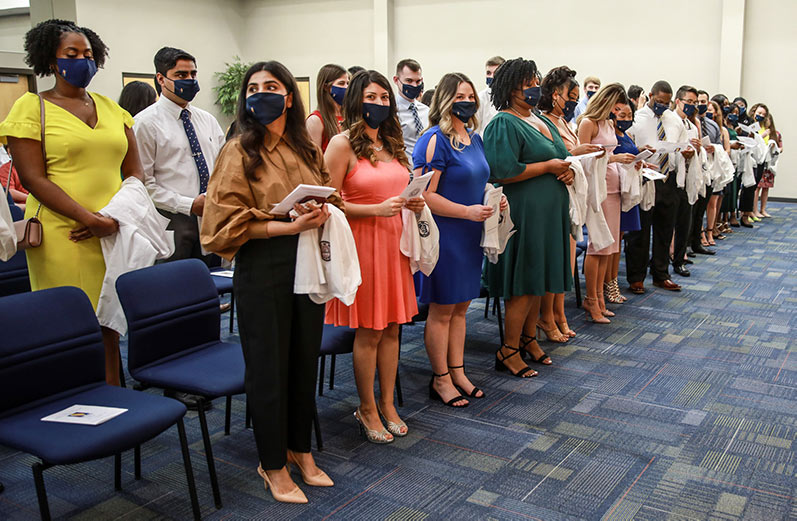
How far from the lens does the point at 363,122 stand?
311 centimetres

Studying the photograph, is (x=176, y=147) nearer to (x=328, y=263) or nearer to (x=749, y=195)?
(x=328, y=263)

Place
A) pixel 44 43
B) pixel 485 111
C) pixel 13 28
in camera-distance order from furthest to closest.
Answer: pixel 13 28 < pixel 485 111 < pixel 44 43

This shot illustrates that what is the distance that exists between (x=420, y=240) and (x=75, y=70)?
5.67 ft

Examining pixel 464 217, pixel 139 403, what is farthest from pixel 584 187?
pixel 139 403

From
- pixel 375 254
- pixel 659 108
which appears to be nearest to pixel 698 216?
pixel 659 108

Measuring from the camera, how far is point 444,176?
348cm

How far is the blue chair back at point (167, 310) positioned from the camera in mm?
Result: 2877

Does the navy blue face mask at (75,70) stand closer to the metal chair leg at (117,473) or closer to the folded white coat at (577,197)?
the metal chair leg at (117,473)

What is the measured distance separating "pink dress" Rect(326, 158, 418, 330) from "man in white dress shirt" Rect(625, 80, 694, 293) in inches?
139

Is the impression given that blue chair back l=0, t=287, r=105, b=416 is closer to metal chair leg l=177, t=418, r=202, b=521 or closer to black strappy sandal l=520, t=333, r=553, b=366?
metal chair leg l=177, t=418, r=202, b=521

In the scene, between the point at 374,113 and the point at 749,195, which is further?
the point at 749,195

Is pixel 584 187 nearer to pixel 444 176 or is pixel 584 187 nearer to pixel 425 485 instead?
pixel 444 176

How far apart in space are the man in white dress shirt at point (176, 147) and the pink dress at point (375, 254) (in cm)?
110

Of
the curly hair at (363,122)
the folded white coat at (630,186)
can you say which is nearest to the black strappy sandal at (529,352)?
the folded white coat at (630,186)
